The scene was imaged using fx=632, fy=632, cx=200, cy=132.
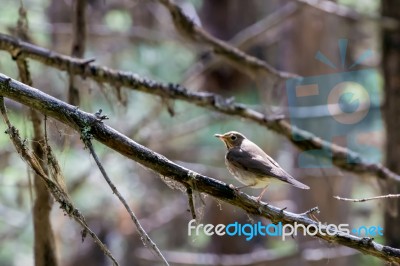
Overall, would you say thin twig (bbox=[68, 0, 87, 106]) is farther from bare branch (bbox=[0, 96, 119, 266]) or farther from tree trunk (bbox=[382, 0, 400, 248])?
tree trunk (bbox=[382, 0, 400, 248])

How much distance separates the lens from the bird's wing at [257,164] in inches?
110

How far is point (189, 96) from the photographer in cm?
438

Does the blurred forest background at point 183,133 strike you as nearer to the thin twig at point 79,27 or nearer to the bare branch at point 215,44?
the thin twig at point 79,27

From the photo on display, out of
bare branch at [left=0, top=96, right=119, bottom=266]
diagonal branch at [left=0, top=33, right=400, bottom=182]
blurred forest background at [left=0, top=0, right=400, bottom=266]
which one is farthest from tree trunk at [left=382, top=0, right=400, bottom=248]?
bare branch at [left=0, top=96, right=119, bottom=266]

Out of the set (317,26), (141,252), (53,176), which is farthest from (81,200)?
(53,176)

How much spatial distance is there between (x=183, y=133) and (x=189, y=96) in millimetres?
3091

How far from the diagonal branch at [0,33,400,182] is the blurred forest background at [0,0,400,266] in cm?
187

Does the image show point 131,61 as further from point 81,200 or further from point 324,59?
point 324,59

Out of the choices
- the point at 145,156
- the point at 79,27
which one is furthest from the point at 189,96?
the point at 145,156

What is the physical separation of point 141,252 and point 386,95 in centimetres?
417

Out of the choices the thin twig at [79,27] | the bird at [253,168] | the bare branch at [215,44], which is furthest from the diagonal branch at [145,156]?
the thin twig at [79,27]

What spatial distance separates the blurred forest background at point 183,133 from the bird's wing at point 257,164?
10.7 ft

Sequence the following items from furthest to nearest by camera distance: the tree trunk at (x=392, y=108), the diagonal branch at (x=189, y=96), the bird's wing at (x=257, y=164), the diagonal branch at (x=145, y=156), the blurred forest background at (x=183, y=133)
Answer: the blurred forest background at (x=183, y=133), the tree trunk at (x=392, y=108), the diagonal branch at (x=189, y=96), the bird's wing at (x=257, y=164), the diagonal branch at (x=145, y=156)

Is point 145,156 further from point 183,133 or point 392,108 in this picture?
point 183,133
